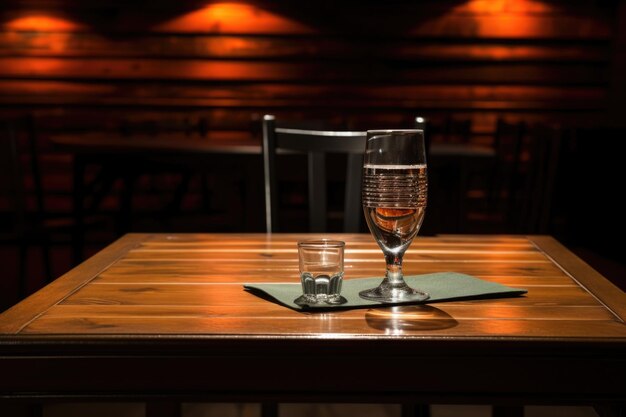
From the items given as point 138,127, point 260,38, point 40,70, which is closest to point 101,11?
point 40,70

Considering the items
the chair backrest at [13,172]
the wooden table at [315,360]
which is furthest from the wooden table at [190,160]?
the wooden table at [315,360]

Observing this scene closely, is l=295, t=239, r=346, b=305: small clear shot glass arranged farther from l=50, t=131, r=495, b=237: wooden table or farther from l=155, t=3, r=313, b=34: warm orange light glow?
l=155, t=3, r=313, b=34: warm orange light glow

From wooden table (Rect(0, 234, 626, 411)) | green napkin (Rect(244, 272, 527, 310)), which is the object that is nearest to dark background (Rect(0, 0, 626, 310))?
green napkin (Rect(244, 272, 527, 310))

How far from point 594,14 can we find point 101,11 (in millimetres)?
4024

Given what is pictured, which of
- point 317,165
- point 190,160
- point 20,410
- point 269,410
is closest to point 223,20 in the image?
point 190,160

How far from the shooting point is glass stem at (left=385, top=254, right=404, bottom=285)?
115 centimetres

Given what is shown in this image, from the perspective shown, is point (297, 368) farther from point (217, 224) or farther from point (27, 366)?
point (217, 224)

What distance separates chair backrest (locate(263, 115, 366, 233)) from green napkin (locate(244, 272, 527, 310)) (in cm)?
76

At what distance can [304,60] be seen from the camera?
6773 mm

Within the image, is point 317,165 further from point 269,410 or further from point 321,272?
point 321,272

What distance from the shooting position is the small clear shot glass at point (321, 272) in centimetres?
108

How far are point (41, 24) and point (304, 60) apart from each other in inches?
85.0

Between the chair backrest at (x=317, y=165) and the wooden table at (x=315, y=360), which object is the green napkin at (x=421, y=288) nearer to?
the wooden table at (x=315, y=360)

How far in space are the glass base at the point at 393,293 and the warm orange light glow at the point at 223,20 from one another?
226 inches
